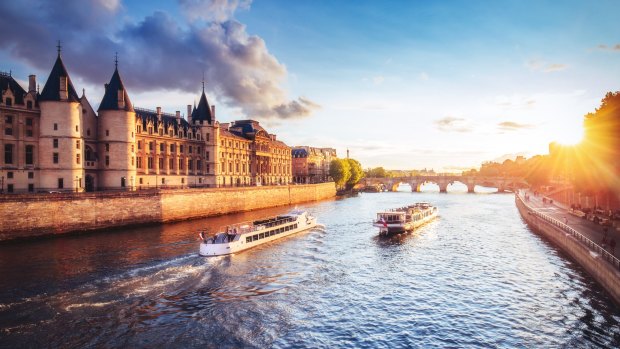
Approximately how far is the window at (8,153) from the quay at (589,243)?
6506 centimetres

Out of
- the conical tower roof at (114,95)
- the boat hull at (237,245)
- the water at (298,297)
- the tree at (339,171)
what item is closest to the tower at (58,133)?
the conical tower roof at (114,95)

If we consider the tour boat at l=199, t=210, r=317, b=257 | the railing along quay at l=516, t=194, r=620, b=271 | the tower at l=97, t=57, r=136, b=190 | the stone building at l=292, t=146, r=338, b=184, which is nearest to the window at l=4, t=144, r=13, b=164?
the tower at l=97, t=57, r=136, b=190

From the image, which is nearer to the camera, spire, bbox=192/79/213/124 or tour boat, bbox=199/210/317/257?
tour boat, bbox=199/210/317/257

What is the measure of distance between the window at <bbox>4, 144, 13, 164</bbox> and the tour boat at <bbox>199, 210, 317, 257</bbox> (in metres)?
28.3

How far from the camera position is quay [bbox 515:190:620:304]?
28.0 m

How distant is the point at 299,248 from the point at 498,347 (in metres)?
27.2

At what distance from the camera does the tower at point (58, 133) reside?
56.0m

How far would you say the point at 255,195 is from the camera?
89562 mm

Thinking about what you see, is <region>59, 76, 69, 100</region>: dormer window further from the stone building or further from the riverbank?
the stone building

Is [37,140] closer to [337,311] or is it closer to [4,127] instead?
[4,127]

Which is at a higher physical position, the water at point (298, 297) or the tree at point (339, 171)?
the tree at point (339, 171)

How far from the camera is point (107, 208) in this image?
56.5 metres

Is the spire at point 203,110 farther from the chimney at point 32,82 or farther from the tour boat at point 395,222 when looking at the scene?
the tour boat at point 395,222

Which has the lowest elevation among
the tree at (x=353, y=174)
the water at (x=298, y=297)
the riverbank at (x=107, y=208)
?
the water at (x=298, y=297)
